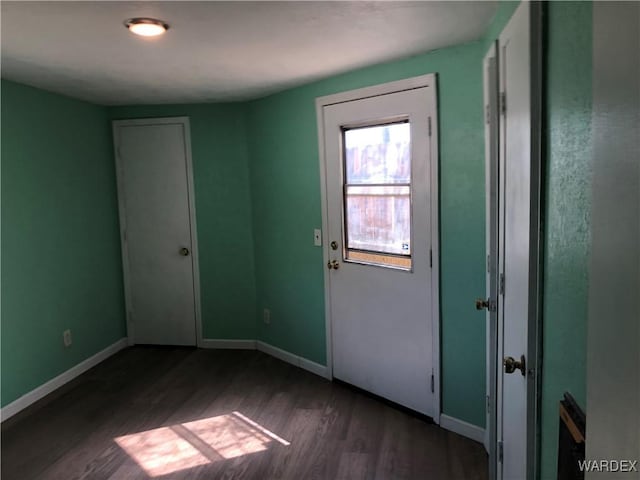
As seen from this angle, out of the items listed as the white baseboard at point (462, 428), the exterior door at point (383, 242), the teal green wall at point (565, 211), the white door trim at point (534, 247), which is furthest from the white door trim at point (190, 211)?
the teal green wall at point (565, 211)

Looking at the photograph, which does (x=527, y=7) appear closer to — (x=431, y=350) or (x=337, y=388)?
(x=431, y=350)

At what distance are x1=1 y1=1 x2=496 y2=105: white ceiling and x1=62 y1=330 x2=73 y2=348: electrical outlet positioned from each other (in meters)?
1.81

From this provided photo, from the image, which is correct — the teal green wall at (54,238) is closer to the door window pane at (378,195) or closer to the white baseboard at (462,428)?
the door window pane at (378,195)

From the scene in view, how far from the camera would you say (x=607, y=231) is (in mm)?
655

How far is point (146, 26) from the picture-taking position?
2.05m

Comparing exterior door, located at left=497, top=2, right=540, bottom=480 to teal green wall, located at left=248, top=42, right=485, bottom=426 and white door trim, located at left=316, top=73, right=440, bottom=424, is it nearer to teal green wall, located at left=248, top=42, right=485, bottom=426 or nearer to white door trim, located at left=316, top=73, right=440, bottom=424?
teal green wall, located at left=248, top=42, right=485, bottom=426

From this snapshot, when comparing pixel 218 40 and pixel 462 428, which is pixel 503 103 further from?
pixel 462 428

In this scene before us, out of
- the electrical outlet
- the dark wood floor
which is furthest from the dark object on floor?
the electrical outlet

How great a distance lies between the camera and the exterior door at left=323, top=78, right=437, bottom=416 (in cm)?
277

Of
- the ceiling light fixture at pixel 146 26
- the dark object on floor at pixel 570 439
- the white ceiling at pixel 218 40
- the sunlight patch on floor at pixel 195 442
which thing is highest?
the white ceiling at pixel 218 40

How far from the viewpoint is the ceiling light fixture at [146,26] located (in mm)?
2010

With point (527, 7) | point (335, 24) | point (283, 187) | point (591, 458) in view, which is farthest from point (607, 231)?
point (283, 187)

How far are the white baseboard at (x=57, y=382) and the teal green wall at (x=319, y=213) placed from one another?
1.32 meters

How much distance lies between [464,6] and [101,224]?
11.0ft
